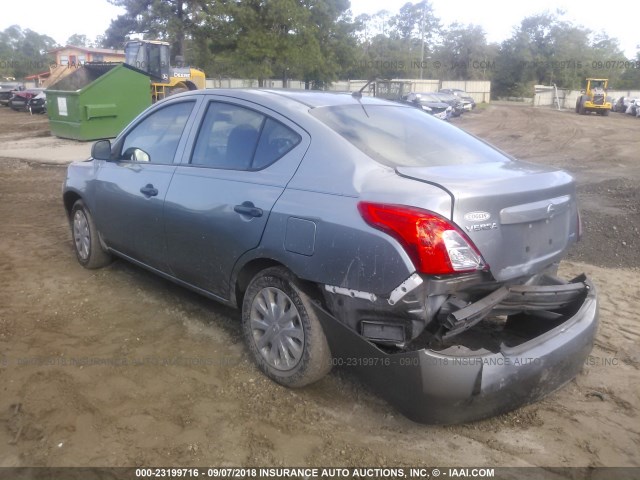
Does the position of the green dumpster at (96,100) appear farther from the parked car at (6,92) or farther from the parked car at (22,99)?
the parked car at (6,92)

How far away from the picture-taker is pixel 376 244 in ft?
8.62

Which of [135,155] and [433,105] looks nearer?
[135,155]

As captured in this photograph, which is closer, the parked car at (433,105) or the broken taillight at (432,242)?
the broken taillight at (432,242)

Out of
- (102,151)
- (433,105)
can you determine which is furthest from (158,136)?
(433,105)

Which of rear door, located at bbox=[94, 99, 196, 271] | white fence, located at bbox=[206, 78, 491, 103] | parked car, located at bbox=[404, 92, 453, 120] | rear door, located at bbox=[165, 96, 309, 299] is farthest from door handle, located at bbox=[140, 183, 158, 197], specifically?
white fence, located at bbox=[206, 78, 491, 103]

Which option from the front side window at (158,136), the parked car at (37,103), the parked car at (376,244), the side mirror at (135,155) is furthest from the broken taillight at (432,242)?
the parked car at (37,103)

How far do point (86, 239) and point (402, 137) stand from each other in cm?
329

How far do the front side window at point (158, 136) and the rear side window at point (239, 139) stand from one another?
306mm

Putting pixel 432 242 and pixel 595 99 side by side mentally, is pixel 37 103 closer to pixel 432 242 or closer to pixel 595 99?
pixel 432 242

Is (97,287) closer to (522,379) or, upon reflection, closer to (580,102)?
(522,379)

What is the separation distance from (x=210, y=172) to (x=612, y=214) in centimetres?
543

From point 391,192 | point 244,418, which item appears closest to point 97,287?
point 244,418

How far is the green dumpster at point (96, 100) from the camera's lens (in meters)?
15.5

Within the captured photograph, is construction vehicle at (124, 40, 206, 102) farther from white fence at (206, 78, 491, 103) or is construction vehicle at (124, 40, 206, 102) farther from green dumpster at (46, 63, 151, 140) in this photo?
white fence at (206, 78, 491, 103)
